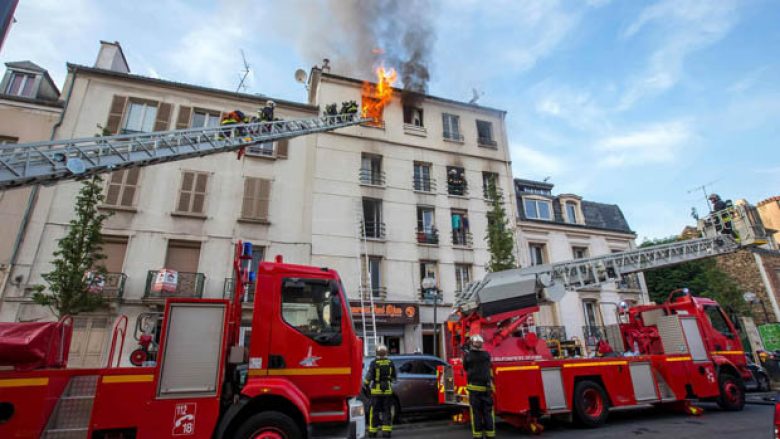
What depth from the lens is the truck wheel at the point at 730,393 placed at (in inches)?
373

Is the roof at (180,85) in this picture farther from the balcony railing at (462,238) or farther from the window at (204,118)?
the balcony railing at (462,238)

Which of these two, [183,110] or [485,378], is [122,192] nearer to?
[183,110]

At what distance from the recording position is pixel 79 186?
15578 millimetres

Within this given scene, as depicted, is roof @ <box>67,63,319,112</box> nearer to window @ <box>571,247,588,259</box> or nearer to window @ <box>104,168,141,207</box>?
window @ <box>104,168,141,207</box>

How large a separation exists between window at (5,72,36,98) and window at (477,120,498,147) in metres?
21.9

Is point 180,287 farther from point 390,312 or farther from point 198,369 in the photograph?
point 198,369

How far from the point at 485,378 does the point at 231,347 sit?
420cm

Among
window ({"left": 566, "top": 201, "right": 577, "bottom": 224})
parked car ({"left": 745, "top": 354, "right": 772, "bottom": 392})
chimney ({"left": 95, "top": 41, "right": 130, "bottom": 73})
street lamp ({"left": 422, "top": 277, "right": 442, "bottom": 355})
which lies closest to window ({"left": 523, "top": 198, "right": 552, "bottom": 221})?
window ({"left": 566, "top": 201, "right": 577, "bottom": 224})

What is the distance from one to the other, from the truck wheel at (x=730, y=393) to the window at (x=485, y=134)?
15727 millimetres

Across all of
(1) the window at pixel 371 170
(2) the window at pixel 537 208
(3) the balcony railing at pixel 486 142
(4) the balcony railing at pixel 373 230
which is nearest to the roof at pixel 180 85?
(1) the window at pixel 371 170

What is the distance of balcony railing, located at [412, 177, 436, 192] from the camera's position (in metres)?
20.3

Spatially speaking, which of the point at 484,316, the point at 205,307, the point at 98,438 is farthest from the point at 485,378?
the point at 98,438

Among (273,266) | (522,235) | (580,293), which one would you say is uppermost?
(522,235)

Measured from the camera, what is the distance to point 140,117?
17.4 meters
